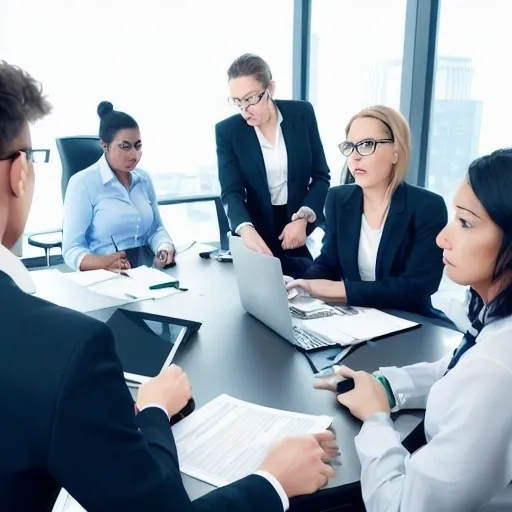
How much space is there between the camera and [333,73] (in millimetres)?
4125

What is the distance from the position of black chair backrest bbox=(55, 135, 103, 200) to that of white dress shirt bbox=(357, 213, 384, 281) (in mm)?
1791

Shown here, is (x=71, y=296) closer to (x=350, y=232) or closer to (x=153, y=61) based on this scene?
(x=350, y=232)

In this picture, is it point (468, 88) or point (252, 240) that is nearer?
point (252, 240)

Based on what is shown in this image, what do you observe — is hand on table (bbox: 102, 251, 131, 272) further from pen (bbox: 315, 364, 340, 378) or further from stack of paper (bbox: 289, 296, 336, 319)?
pen (bbox: 315, 364, 340, 378)

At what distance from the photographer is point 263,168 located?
2611 millimetres

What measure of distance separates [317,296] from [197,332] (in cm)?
47

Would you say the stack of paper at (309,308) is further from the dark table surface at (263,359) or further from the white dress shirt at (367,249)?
the white dress shirt at (367,249)

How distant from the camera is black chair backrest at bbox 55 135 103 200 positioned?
3041mm

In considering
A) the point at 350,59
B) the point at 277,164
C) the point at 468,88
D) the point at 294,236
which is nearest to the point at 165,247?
the point at 294,236

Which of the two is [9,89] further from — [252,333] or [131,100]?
A: [131,100]

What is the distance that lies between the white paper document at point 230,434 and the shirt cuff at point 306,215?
4.42 feet

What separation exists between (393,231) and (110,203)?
1.44 metres

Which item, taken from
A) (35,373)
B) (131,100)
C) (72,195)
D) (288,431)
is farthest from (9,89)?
(131,100)

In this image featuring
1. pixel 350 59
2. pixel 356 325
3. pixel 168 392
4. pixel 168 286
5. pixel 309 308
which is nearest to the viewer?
pixel 168 392
